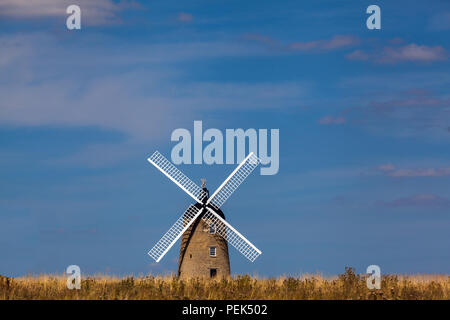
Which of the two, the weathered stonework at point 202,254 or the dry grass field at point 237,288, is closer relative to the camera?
the dry grass field at point 237,288

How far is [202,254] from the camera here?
1534 inches

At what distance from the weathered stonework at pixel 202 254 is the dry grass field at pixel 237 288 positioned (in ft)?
21.2

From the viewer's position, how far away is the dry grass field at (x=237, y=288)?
25219 millimetres

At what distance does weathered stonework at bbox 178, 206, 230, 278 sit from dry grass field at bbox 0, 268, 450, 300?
646cm

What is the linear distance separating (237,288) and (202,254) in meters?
10.9

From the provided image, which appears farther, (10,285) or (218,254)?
(218,254)

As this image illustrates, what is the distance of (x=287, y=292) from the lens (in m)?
26.4

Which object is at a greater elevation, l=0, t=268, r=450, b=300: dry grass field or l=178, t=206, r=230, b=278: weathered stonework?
l=178, t=206, r=230, b=278: weathered stonework

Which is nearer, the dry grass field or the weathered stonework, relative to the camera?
the dry grass field

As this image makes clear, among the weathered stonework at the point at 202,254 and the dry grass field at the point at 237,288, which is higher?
the weathered stonework at the point at 202,254

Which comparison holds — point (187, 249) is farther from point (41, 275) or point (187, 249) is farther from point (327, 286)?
point (327, 286)

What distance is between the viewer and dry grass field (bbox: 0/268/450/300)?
25219 millimetres
